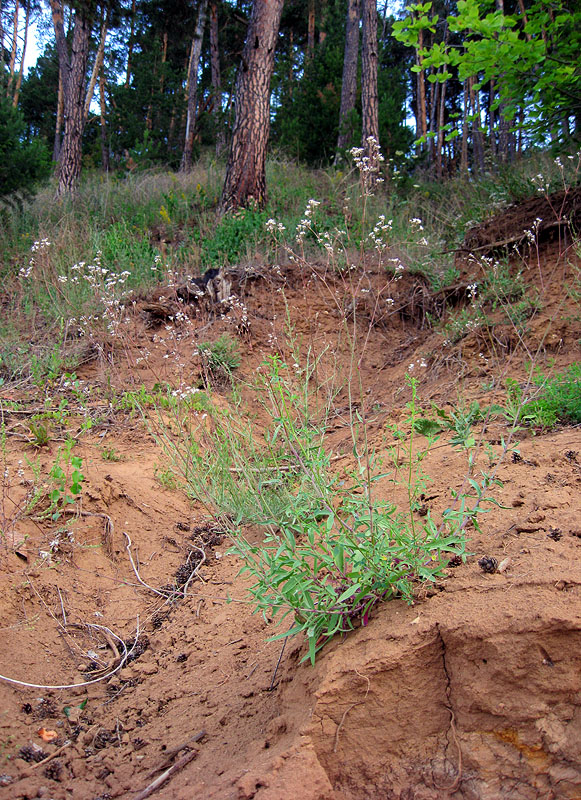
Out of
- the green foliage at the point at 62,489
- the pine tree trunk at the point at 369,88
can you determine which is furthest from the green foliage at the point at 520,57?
the pine tree trunk at the point at 369,88

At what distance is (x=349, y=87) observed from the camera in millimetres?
Answer: 12766

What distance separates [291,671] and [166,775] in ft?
1.60

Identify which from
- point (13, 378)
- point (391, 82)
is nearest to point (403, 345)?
point (13, 378)

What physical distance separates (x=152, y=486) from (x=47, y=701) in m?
1.70

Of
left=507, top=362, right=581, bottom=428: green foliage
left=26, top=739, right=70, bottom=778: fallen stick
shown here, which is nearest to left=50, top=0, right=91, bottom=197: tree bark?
left=507, top=362, right=581, bottom=428: green foliage

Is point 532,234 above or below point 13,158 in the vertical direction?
below

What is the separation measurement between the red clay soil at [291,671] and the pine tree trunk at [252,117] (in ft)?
19.9

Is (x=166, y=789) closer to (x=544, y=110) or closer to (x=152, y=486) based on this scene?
(x=152, y=486)

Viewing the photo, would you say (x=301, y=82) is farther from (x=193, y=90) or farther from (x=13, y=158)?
(x=13, y=158)

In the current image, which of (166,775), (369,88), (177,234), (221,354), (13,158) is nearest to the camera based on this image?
(166,775)

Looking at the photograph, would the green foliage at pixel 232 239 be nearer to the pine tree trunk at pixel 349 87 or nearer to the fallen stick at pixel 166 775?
the pine tree trunk at pixel 349 87

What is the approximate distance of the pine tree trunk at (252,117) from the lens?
8.38 m

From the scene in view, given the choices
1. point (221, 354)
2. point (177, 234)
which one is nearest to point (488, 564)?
point (221, 354)

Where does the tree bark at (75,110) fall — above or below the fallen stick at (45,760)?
above
